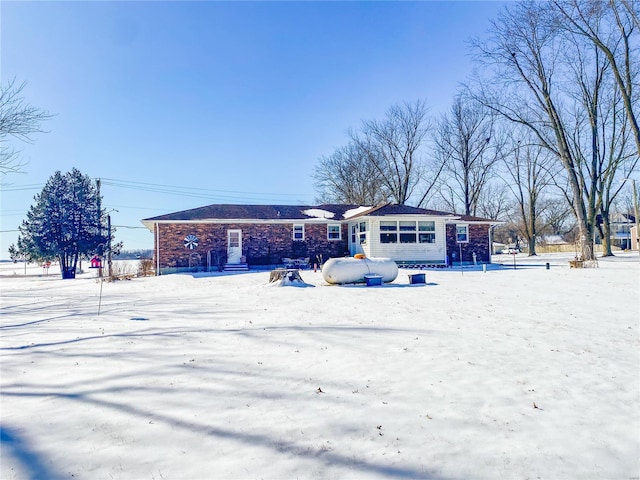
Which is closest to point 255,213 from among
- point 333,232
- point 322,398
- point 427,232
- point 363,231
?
point 333,232

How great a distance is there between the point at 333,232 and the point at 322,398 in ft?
62.8

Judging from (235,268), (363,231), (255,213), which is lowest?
(235,268)

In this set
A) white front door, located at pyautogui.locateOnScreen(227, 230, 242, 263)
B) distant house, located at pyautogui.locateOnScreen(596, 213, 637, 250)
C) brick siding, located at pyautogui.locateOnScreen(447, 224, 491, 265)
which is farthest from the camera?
distant house, located at pyautogui.locateOnScreen(596, 213, 637, 250)

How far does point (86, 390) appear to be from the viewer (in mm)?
3492

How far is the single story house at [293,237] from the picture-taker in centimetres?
1995

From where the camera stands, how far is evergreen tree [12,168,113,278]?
23.9 metres

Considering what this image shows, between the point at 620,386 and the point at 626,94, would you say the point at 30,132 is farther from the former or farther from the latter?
the point at 626,94

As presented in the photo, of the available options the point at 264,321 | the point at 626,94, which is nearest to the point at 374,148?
the point at 626,94

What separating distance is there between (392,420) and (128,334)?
4.51 meters

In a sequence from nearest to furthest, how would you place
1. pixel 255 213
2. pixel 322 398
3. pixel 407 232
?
1. pixel 322 398
2. pixel 407 232
3. pixel 255 213

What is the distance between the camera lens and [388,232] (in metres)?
20.2

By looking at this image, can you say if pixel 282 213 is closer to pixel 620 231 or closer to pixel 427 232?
pixel 427 232

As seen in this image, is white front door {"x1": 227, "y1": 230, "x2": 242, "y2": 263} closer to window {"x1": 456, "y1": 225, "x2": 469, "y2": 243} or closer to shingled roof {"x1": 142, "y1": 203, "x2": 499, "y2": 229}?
shingled roof {"x1": 142, "y1": 203, "x2": 499, "y2": 229}

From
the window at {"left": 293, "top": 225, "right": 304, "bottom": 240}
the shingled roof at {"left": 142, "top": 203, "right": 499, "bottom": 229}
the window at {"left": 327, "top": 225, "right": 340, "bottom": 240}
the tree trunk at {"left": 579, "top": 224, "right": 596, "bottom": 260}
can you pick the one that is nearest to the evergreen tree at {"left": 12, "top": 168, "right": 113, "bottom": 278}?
the shingled roof at {"left": 142, "top": 203, "right": 499, "bottom": 229}
